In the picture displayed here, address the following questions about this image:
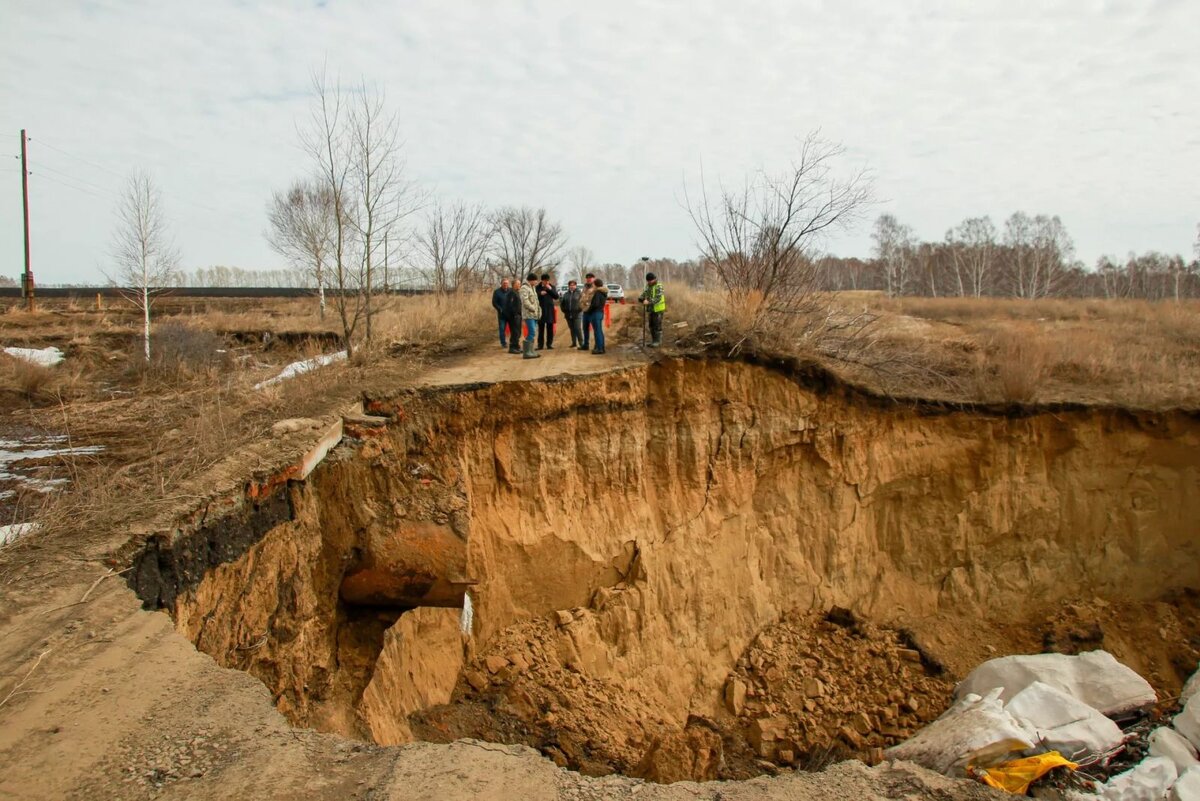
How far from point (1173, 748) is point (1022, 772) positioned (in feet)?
7.66

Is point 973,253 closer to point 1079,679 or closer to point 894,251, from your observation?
point 894,251

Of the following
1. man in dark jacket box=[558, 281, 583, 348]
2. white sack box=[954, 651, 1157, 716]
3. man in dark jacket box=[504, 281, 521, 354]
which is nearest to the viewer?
white sack box=[954, 651, 1157, 716]

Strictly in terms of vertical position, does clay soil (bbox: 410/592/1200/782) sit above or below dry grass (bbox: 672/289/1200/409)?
below

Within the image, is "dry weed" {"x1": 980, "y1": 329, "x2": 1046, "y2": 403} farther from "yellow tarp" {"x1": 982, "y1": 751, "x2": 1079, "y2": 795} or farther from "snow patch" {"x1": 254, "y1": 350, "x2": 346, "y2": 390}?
"snow patch" {"x1": 254, "y1": 350, "x2": 346, "y2": 390}

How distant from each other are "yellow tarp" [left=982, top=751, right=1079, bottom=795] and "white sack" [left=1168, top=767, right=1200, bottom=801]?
64 centimetres

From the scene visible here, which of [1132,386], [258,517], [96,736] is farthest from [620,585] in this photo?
[1132,386]

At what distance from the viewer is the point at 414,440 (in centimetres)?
763

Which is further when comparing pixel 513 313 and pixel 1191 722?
pixel 513 313

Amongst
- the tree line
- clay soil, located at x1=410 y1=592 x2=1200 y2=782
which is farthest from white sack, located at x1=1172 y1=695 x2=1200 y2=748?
the tree line

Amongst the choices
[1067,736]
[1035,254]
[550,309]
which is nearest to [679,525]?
[550,309]

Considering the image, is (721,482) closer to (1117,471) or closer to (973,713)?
(973,713)

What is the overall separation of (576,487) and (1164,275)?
47.1 meters

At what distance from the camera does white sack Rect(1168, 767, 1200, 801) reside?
4.60 metres

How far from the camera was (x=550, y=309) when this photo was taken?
1114cm
